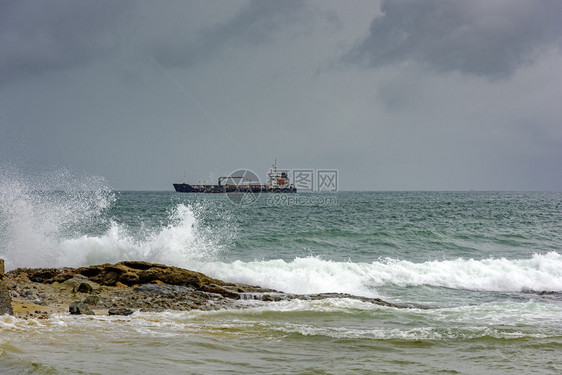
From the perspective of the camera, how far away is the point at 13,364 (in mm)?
5781

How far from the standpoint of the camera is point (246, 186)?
139m

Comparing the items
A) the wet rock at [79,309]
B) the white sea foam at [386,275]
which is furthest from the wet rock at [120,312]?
the white sea foam at [386,275]

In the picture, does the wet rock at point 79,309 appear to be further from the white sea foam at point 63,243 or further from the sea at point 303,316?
the white sea foam at point 63,243

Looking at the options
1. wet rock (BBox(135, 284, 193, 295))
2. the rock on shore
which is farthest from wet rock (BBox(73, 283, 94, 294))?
wet rock (BBox(135, 284, 193, 295))

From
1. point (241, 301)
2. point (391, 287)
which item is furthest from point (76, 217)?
point (391, 287)

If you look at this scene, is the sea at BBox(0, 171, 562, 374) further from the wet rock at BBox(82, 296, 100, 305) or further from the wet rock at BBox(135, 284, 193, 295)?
the wet rock at BBox(135, 284, 193, 295)

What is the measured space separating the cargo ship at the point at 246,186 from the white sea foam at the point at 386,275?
11558 centimetres

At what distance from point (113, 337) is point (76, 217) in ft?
43.4

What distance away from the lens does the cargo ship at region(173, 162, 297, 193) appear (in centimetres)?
13688

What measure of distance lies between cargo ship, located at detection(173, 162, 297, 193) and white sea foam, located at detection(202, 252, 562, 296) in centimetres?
11558

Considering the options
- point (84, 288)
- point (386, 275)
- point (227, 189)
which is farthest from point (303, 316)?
point (227, 189)

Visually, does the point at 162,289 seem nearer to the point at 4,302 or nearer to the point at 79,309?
the point at 79,309

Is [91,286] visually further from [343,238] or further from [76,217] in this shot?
[343,238]

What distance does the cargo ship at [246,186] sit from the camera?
137m
